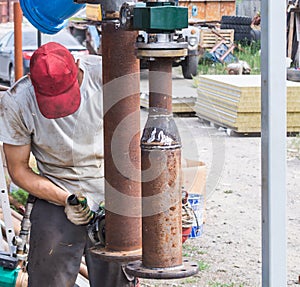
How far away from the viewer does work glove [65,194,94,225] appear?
11.6 feet

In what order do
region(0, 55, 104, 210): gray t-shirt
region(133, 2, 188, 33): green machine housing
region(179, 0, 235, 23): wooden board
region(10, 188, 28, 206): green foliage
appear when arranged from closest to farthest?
1. region(133, 2, 188, 33): green machine housing
2. region(0, 55, 104, 210): gray t-shirt
3. region(10, 188, 28, 206): green foliage
4. region(179, 0, 235, 23): wooden board

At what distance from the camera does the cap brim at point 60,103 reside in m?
3.42

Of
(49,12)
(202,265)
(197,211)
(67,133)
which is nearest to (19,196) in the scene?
(197,211)

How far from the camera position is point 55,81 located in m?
3.34

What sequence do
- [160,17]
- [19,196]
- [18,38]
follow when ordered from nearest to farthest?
[160,17], [19,196], [18,38]

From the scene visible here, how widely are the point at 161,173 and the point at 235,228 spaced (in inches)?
193

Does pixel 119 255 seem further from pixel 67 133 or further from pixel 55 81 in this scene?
pixel 67 133

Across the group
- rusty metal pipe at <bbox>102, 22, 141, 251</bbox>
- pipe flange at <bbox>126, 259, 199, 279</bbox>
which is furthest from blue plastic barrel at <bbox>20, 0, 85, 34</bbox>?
pipe flange at <bbox>126, 259, 199, 279</bbox>

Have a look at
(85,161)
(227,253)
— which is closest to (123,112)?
(85,161)

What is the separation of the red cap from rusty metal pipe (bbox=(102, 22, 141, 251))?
3.28ft

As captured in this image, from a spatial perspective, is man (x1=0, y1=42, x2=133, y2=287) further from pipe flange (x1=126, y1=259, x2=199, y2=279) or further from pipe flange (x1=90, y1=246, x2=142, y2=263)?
pipe flange (x1=126, y1=259, x2=199, y2=279)

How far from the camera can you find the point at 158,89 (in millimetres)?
2086

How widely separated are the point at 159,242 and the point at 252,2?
24.5m

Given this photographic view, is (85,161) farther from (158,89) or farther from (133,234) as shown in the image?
(158,89)
